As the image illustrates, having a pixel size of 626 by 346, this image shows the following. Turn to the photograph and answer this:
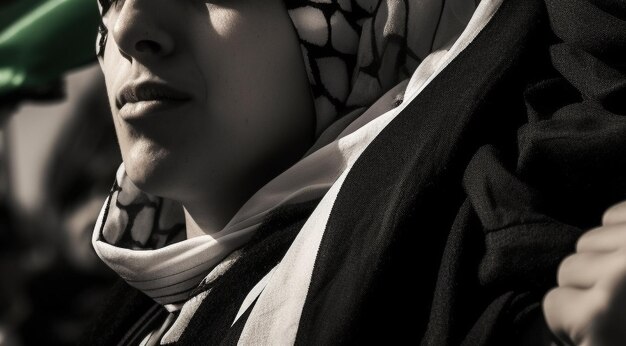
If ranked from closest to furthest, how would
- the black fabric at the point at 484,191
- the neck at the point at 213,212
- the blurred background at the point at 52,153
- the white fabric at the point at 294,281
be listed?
the black fabric at the point at 484,191, the white fabric at the point at 294,281, the neck at the point at 213,212, the blurred background at the point at 52,153

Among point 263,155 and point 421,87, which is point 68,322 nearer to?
point 263,155

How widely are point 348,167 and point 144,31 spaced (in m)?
0.34

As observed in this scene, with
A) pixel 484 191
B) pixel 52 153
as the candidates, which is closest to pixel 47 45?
pixel 52 153

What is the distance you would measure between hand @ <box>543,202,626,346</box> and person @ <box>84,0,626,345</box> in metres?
0.04

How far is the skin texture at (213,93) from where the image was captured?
1225 millimetres

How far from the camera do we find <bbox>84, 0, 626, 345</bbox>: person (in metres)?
0.82

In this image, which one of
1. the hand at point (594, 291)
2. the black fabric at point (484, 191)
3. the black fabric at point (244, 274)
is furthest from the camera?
the black fabric at point (244, 274)

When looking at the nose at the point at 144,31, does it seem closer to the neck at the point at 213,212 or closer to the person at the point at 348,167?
the person at the point at 348,167

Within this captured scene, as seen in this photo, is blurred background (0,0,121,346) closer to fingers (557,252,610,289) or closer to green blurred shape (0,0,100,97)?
green blurred shape (0,0,100,97)

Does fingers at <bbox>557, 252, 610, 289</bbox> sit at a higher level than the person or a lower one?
higher

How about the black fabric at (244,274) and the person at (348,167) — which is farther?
the black fabric at (244,274)

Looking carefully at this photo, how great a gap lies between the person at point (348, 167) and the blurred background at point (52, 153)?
2.63ft

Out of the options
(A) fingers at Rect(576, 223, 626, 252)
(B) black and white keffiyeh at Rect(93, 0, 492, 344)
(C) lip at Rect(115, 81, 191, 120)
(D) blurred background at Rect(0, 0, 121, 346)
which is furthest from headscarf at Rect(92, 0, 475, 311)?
(D) blurred background at Rect(0, 0, 121, 346)

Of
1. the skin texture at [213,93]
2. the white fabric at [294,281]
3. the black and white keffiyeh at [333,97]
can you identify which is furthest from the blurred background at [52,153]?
the white fabric at [294,281]
